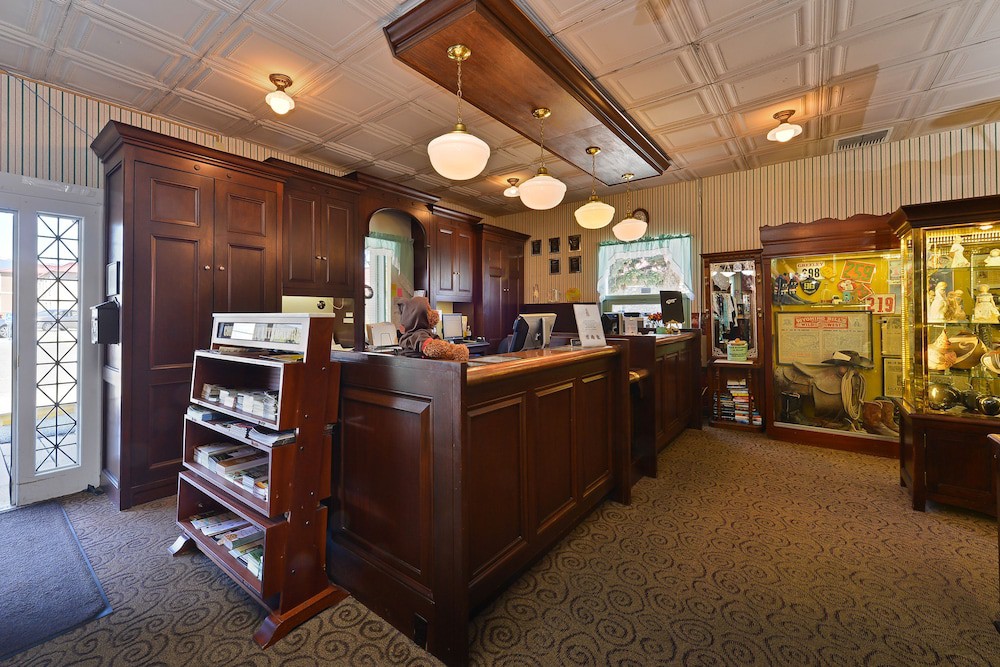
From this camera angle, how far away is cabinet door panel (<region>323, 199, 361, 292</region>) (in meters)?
4.42

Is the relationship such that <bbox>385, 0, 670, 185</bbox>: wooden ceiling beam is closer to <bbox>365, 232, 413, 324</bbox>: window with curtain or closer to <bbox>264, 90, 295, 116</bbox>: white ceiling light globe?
<bbox>264, 90, 295, 116</bbox>: white ceiling light globe

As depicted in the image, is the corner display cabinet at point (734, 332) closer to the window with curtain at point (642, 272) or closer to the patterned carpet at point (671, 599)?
the window with curtain at point (642, 272)

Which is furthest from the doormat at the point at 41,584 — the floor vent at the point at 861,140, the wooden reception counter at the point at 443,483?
the floor vent at the point at 861,140

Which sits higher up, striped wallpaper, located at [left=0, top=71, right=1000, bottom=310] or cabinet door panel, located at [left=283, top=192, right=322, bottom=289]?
striped wallpaper, located at [left=0, top=71, right=1000, bottom=310]

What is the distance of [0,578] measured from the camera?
214 cm

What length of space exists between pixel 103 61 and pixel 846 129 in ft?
19.7

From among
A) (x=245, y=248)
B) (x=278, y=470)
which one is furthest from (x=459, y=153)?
(x=245, y=248)

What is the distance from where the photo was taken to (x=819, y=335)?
176 inches

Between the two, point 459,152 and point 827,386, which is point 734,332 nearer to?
point 827,386

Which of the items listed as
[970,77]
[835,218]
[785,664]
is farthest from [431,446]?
[835,218]

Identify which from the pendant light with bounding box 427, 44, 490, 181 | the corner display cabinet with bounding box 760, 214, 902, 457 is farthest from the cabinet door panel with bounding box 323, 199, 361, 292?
the corner display cabinet with bounding box 760, 214, 902, 457

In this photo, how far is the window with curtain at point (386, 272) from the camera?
5.46 meters

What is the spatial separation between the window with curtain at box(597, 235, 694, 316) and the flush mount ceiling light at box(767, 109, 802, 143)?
187 centimetres

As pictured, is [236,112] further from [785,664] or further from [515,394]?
[785,664]
